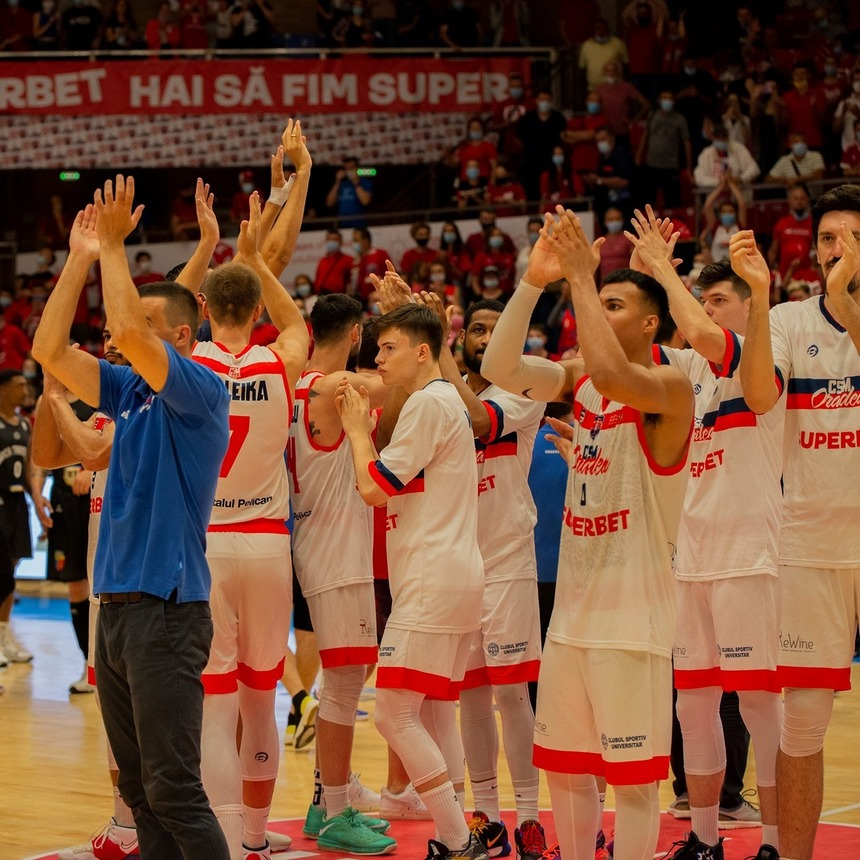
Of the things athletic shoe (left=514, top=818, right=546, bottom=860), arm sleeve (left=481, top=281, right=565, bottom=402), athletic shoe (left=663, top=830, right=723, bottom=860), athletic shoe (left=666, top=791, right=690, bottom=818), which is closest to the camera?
arm sleeve (left=481, top=281, right=565, bottom=402)

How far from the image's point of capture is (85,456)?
19.6 ft

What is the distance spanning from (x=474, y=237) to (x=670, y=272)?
14.3 metres

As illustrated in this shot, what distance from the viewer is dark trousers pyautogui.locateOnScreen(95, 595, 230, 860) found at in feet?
14.9

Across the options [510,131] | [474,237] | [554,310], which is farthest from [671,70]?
[554,310]

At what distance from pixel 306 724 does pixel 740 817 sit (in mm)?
2771

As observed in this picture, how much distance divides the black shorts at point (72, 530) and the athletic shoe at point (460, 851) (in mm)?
5449

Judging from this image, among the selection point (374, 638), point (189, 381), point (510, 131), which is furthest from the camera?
point (510, 131)

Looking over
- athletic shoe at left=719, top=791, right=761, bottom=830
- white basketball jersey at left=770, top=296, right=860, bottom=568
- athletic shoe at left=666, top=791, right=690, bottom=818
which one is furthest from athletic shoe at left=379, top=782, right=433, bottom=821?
white basketball jersey at left=770, top=296, right=860, bottom=568

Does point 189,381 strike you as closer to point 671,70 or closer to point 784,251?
point 784,251

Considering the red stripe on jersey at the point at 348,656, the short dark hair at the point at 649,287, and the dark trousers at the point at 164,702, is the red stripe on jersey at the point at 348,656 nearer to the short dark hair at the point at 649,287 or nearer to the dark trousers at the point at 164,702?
the dark trousers at the point at 164,702

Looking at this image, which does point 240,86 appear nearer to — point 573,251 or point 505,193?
point 505,193

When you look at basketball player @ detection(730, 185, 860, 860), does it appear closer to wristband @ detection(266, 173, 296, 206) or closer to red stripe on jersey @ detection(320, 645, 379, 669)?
red stripe on jersey @ detection(320, 645, 379, 669)

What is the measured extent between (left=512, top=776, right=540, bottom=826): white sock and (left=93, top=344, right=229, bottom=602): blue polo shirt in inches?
89.8

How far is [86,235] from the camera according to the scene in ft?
16.3
